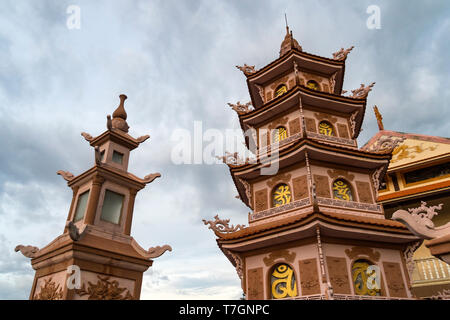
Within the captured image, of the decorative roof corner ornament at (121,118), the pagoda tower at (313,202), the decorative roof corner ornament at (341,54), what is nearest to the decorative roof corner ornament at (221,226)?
the pagoda tower at (313,202)

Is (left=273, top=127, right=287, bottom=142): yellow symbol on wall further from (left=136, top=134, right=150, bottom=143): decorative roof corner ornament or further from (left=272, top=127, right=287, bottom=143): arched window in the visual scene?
(left=136, top=134, right=150, bottom=143): decorative roof corner ornament

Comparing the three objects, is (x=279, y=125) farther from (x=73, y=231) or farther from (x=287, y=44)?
(x=73, y=231)

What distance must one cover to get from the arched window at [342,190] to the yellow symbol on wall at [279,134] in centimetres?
374

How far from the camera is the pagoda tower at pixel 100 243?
24.4 feet

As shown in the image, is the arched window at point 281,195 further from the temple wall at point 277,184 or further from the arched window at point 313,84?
the arched window at point 313,84

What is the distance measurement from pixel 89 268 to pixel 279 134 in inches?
437

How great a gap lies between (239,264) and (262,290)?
146 centimetres

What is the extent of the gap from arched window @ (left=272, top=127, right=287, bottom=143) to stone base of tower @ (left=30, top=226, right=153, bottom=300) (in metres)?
9.29

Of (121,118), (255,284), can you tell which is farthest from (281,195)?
(121,118)

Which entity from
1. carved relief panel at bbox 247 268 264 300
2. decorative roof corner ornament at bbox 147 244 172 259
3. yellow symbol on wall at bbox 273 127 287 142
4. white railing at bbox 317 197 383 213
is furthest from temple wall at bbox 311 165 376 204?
decorative roof corner ornament at bbox 147 244 172 259

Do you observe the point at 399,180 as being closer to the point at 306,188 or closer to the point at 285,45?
the point at 306,188

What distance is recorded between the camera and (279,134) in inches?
607

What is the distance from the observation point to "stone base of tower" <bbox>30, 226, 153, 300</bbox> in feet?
24.0

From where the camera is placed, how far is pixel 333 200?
11938mm
